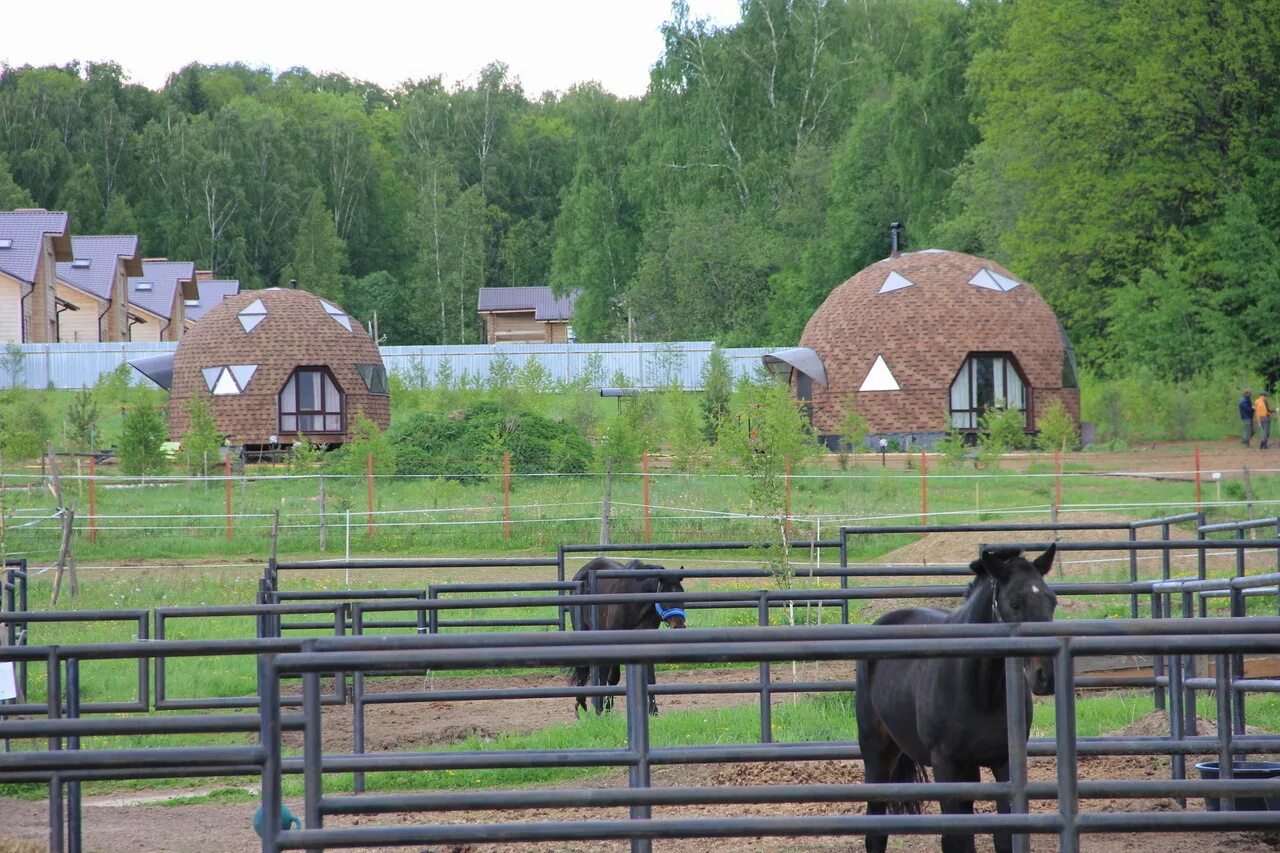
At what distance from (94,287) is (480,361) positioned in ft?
71.5

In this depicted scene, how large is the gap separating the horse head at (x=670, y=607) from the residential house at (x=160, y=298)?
63227mm

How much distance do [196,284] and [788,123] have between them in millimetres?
32439

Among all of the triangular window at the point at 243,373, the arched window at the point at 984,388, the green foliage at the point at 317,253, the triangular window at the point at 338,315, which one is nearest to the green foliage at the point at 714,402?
the arched window at the point at 984,388

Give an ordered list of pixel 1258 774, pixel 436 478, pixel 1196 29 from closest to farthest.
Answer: pixel 1258 774 → pixel 436 478 → pixel 1196 29

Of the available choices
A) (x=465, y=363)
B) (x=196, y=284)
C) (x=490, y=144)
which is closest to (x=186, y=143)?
(x=196, y=284)

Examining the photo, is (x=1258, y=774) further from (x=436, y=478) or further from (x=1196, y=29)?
(x=1196, y=29)

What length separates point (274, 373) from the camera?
39.4 meters

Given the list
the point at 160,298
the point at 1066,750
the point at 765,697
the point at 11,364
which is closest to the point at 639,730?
the point at 1066,750

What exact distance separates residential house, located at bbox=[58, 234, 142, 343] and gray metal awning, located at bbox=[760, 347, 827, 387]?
38222mm

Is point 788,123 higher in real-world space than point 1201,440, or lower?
higher

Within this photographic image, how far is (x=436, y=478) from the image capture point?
1152 inches

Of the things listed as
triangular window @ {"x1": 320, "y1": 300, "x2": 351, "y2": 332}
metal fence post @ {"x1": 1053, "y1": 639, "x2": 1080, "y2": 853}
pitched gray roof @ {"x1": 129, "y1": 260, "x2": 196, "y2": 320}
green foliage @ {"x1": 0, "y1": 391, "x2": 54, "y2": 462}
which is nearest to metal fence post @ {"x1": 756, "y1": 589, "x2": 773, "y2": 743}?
metal fence post @ {"x1": 1053, "y1": 639, "x2": 1080, "y2": 853}

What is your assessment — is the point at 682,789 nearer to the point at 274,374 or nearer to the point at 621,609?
the point at 621,609

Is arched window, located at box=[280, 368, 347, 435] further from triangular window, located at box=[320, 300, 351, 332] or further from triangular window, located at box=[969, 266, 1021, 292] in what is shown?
triangular window, located at box=[969, 266, 1021, 292]
